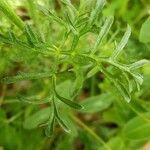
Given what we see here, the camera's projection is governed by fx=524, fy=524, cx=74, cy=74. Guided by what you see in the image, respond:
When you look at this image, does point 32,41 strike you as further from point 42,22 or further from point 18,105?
point 18,105

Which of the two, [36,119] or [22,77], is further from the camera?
[36,119]

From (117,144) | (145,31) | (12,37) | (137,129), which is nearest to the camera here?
(12,37)

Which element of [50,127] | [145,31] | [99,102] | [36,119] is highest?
[145,31]

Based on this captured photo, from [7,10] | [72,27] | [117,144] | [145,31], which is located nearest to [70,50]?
[72,27]

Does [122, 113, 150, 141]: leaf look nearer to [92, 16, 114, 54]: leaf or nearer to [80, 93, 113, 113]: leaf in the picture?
[80, 93, 113, 113]: leaf

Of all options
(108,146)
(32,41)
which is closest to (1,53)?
(32,41)

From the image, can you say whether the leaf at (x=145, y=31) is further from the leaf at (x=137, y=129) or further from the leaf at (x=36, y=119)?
the leaf at (x=36, y=119)

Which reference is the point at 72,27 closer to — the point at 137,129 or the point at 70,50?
the point at 70,50

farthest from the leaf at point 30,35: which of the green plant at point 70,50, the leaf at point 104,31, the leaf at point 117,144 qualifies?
the leaf at point 117,144
